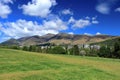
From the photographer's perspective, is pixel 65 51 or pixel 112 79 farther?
pixel 65 51

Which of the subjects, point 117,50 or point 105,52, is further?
point 105,52

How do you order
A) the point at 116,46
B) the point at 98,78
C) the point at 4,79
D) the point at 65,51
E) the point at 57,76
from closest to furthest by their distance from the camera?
the point at 4,79 → the point at 57,76 → the point at 98,78 → the point at 116,46 → the point at 65,51

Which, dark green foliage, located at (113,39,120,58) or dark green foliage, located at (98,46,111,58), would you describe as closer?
dark green foliage, located at (113,39,120,58)

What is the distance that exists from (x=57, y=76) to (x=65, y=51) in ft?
399

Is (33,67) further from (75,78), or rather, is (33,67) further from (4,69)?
(75,78)

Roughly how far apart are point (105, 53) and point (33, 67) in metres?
104

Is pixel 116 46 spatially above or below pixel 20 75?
above

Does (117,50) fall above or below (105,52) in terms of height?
above

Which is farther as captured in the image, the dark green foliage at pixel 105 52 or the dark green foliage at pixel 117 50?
the dark green foliage at pixel 105 52

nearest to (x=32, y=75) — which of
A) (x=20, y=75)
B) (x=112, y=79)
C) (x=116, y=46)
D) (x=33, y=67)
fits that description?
(x=20, y=75)

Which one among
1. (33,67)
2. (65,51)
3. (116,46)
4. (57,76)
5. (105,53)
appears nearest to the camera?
(57,76)

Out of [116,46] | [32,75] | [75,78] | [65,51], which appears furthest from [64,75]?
[65,51]

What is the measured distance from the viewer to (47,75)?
32.7 meters

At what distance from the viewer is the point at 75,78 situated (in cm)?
3384
